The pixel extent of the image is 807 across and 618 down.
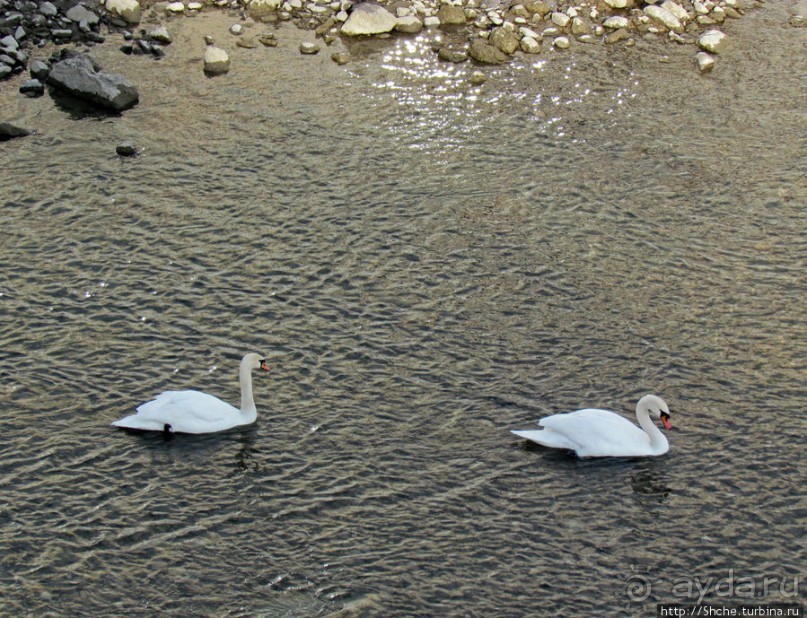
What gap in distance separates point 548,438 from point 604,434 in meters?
0.88

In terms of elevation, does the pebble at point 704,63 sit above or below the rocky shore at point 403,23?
Result: below

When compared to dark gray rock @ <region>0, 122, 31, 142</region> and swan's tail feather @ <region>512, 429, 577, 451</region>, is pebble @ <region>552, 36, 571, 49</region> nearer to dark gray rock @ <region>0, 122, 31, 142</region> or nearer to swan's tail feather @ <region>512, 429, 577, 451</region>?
dark gray rock @ <region>0, 122, 31, 142</region>

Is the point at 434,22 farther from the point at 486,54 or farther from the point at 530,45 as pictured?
the point at 530,45

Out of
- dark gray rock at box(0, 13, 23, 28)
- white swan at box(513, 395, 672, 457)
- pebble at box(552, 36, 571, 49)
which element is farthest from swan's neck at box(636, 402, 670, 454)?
dark gray rock at box(0, 13, 23, 28)

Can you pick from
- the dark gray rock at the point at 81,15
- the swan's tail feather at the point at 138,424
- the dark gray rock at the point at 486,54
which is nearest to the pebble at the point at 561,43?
the dark gray rock at the point at 486,54

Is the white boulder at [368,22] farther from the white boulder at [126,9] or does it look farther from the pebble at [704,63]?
the pebble at [704,63]

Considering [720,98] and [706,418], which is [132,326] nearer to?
[706,418]

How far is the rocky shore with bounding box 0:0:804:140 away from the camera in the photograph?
30.3 m

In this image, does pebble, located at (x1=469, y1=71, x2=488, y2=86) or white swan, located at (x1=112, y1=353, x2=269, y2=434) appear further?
pebble, located at (x1=469, y1=71, x2=488, y2=86)

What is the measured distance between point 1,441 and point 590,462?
930 cm

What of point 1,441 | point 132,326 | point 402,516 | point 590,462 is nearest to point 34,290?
point 132,326

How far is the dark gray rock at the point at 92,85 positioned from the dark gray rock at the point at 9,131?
7.30 feet

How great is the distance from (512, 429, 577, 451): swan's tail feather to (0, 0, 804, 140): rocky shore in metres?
16.1

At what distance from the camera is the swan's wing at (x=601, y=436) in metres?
16.5
